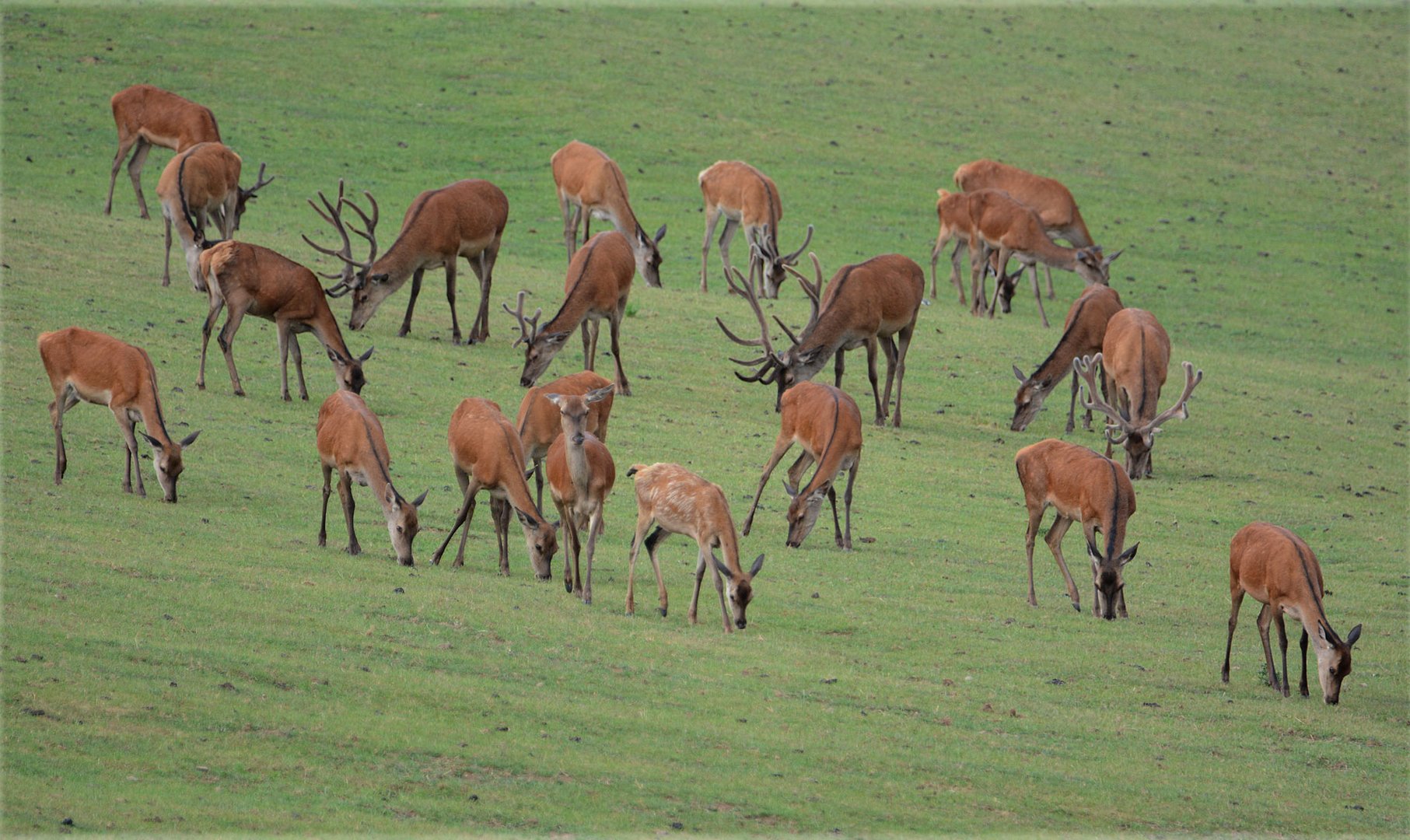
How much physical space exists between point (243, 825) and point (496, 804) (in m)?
1.44

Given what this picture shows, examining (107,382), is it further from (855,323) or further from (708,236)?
(708,236)

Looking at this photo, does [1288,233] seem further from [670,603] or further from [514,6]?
[670,603]

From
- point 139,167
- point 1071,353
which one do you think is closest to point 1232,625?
point 1071,353

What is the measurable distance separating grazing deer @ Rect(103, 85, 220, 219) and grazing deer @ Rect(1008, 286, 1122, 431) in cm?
1487

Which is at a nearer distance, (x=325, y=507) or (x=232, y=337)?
(x=325, y=507)

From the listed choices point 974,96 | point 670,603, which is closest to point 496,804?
point 670,603

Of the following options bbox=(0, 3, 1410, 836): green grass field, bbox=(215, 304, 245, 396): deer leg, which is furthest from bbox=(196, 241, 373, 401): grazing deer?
bbox=(0, 3, 1410, 836): green grass field

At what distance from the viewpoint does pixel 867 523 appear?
55.0 ft

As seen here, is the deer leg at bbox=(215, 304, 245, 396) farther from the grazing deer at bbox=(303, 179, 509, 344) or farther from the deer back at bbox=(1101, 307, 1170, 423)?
the deer back at bbox=(1101, 307, 1170, 423)

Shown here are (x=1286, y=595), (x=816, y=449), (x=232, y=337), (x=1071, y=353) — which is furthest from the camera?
(x=1071, y=353)

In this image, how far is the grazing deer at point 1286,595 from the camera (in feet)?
40.7

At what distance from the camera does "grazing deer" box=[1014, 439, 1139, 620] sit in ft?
45.7

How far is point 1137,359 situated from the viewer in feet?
66.5

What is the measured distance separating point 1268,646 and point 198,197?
53.9 ft
